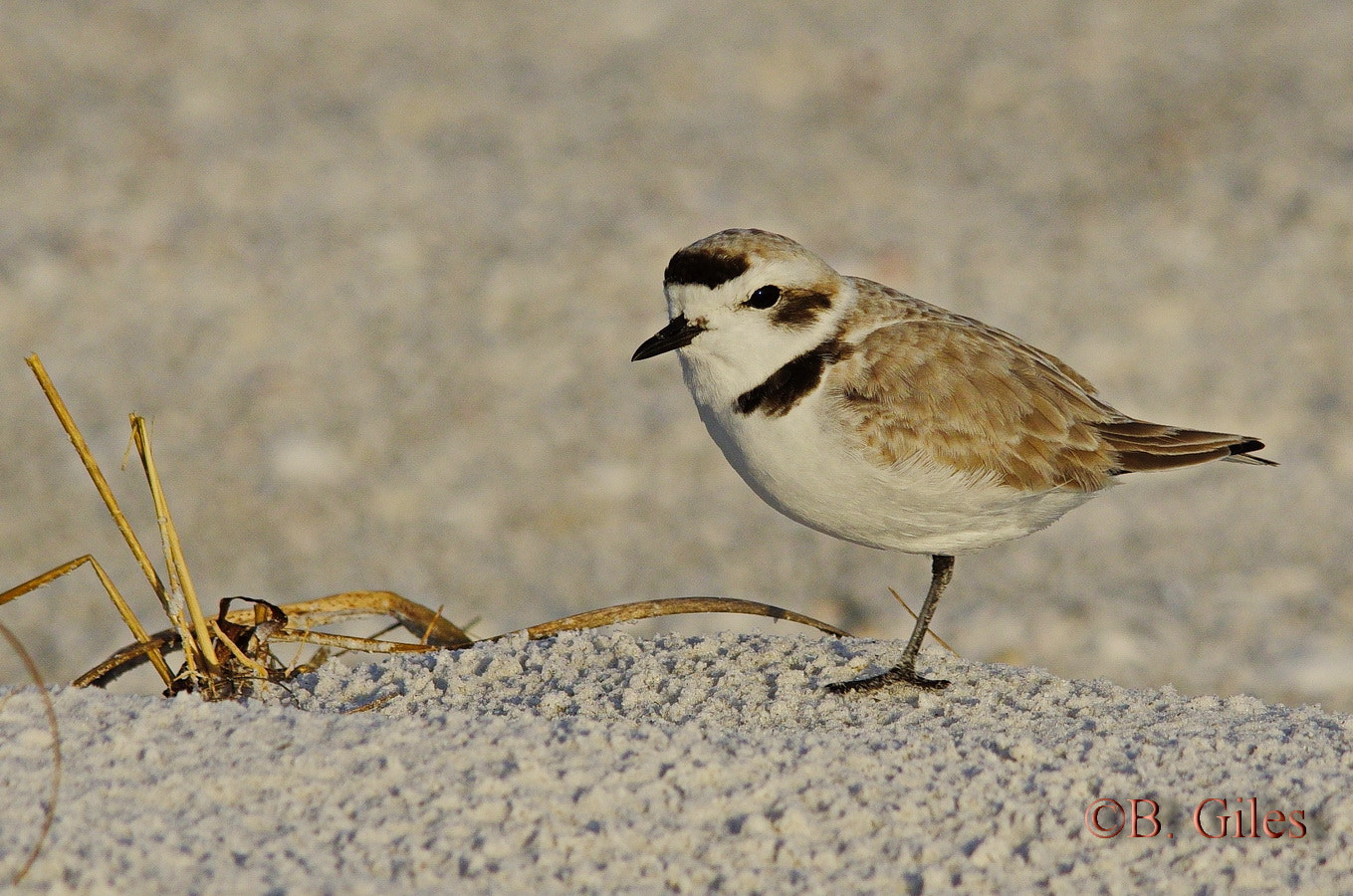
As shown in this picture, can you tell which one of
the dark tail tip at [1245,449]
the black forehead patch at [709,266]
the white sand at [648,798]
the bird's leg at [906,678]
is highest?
the black forehead patch at [709,266]

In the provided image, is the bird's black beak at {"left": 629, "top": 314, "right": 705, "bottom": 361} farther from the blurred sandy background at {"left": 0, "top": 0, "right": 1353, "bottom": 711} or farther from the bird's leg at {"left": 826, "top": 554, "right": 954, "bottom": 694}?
the blurred sandy background at {"left": 0, "top": 0, "right": 1353, "bottom": 711}

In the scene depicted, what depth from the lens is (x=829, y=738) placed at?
2.83 metres

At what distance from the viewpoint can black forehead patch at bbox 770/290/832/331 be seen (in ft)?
12.3

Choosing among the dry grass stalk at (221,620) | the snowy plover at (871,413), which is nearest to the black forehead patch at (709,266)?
the snowy plover at (871,413)

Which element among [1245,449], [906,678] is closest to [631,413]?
[1245,449]

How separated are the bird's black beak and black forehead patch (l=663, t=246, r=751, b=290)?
0.11 metres

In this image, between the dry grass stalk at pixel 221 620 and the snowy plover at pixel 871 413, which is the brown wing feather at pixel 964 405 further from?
the dry grass stalk at pixel 221 620

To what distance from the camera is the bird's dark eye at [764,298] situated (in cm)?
374

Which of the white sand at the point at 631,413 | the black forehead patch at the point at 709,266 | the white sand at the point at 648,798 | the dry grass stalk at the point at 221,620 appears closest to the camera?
the white sand at the point at 648,798

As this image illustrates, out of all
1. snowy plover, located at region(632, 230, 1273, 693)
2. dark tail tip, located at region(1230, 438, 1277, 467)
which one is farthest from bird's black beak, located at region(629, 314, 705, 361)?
dark tail tip, located at region(1230, 438, 1277, 467)

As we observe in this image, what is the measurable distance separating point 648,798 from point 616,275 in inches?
214

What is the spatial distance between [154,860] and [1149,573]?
203 inches

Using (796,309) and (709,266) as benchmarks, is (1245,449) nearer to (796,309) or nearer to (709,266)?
(796,309)

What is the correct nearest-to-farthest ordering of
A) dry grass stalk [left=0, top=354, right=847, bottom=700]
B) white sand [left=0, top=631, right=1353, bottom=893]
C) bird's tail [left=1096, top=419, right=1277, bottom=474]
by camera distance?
white sand [left=0, top=631, right=1353, bottom=893]
dry grass stalk [left=0, top=354, right=847, bottom=700]
bird's tail [left=1096, top=419, right=1277, bottom=474]
